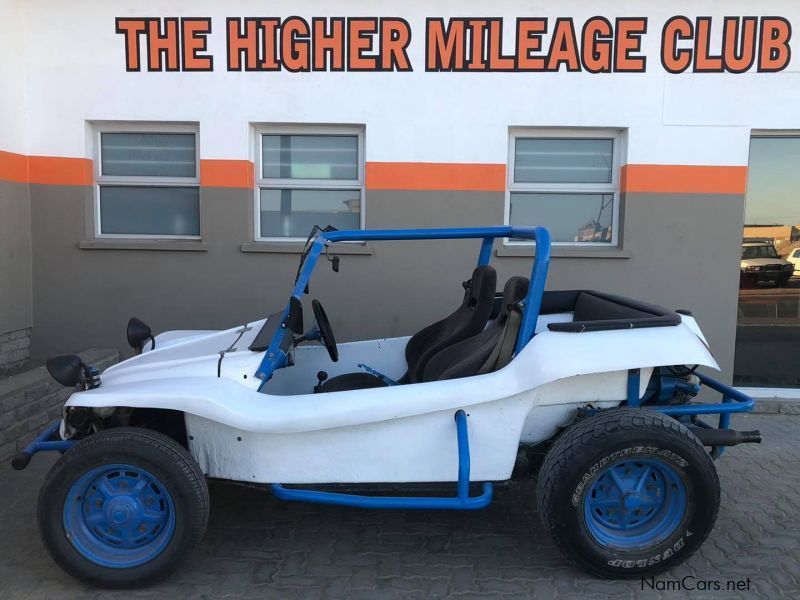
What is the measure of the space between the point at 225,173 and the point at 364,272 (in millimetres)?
1582

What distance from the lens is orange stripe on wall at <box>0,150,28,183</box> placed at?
5.23m

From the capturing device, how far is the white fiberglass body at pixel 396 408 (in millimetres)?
2680

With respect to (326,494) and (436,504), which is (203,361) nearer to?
(326,494)

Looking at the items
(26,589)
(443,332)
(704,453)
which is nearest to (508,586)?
(704,453)

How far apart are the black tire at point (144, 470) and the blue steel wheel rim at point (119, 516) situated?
2 cm

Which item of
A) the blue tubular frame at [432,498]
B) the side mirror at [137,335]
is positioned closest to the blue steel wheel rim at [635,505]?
the blue tubular frame at [432,498]

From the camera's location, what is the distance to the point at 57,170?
557 cm

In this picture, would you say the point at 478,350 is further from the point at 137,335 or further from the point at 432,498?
the point at 137,335

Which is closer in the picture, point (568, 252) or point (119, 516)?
point (119, 516)

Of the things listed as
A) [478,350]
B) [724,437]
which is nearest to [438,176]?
[478,350]

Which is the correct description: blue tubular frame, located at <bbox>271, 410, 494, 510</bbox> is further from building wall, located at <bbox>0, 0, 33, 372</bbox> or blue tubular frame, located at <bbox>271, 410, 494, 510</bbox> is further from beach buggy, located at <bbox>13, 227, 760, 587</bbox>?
building wall, located at <bbox>0, 0, 33, 372</bbox>

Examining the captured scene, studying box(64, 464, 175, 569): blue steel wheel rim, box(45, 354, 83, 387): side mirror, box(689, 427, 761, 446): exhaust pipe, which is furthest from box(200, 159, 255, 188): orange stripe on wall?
box(689, 427, 761, 446): exhaust pipe

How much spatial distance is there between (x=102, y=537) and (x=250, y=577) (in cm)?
71

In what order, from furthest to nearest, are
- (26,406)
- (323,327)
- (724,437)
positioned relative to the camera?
(26,406), (323,327), (724,437)
